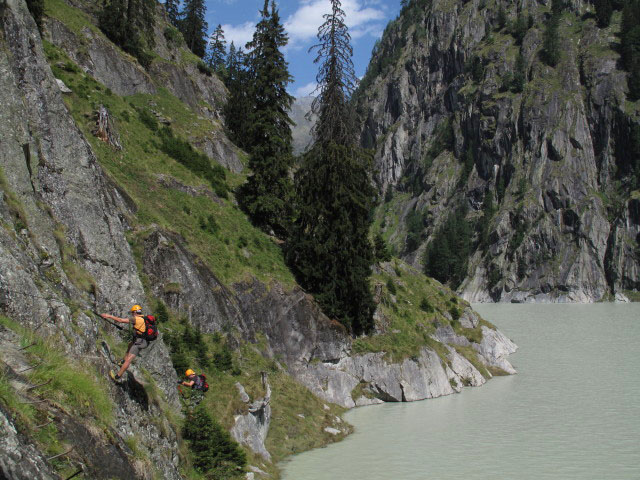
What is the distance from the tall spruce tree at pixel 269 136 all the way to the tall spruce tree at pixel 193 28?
5061cm

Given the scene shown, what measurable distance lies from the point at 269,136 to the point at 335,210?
8.11 m

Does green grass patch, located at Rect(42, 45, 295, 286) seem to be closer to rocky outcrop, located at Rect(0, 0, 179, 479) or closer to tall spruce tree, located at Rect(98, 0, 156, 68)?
rocky outcrop, located at Rect(0, 0, 179, 479)

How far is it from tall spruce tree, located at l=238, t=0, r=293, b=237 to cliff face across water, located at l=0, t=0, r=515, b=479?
6.15 ft

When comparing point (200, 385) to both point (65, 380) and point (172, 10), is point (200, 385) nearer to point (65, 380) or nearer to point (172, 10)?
point (65, 380)

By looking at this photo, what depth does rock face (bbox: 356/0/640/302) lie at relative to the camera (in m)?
130

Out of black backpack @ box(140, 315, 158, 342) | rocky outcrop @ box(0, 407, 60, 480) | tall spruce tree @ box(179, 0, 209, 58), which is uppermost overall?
tall spruce tree @ box(179, 0, 209, 58)

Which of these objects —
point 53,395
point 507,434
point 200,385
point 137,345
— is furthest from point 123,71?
point 53,395

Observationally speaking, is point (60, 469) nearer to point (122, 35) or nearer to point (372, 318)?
point (372, 318)

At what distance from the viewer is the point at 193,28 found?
262 ft

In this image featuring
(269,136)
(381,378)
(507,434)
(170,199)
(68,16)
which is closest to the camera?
(507,434)

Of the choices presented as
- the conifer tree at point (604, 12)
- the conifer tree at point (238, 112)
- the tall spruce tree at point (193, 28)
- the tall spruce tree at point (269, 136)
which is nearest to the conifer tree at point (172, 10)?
the tall spruce tree at point (193, 28)

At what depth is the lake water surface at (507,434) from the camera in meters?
17.2

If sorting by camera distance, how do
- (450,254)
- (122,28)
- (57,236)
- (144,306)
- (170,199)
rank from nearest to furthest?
(57,236) → (144,306) → (170,199) → (122,28) → (450,254)

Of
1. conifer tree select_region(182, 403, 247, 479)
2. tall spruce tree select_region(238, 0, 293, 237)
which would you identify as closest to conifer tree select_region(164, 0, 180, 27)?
tall spruce tree select_region(238, 0, 293, 237)
